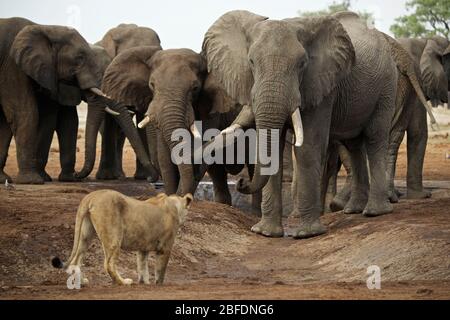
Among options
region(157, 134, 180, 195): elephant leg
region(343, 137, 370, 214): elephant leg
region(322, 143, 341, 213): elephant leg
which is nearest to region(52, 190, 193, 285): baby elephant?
region(157, 134, 180, 195): elephant leg

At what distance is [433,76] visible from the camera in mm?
20109

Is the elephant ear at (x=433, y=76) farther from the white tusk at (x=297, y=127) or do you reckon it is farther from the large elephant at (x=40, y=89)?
the white tusk at (x=297, y=127)

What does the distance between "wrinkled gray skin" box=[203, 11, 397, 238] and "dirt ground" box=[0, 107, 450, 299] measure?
A: 17.4 inches

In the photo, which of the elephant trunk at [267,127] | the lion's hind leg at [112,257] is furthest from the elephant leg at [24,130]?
the lion's hind leg at [112,257]

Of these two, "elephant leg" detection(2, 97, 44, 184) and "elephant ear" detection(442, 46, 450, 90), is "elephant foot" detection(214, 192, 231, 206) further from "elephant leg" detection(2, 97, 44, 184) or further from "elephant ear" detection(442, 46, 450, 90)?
"elephant ear" detection(442, 46, 450, 90)

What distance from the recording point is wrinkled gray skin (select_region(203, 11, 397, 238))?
12.5 metres

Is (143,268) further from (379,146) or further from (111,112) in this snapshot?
(111,112)

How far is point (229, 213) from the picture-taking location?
574 inches

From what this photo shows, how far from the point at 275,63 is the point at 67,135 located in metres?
7.53

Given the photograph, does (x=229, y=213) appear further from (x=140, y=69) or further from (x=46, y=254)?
(x=46, y=254)

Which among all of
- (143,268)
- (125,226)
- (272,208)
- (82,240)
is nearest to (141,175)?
(272,208)

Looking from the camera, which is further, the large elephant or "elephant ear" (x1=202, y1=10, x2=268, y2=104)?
the large elephant

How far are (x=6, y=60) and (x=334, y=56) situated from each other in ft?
21.1
